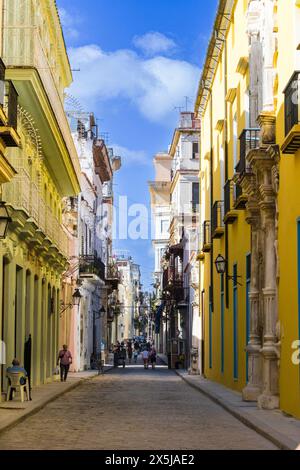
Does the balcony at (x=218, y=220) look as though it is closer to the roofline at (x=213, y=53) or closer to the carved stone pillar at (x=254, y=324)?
the roofline at (x=213, y=53)

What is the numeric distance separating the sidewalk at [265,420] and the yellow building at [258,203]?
1.05ft

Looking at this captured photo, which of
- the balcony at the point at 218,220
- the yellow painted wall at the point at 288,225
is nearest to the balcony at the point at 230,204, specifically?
the balcony at the point at 218,220

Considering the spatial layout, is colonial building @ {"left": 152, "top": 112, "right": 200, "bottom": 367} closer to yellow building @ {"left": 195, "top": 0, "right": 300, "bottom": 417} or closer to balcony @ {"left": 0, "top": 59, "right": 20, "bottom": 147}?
yellow building @ {"left": 195, "top": 0, "right": 300, "bottom": 417}

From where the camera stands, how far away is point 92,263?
156 feet

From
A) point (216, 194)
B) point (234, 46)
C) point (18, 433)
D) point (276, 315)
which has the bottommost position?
point (18, 433)

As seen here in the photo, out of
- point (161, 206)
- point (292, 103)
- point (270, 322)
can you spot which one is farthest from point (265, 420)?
point (161, 206)

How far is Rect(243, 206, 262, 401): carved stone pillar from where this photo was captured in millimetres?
19797

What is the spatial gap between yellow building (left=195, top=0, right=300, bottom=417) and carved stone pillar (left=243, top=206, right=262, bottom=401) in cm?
2

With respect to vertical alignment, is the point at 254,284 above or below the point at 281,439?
above

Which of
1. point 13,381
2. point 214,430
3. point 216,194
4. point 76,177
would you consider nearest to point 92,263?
point 76,177

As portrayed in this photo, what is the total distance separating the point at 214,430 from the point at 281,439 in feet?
8.39

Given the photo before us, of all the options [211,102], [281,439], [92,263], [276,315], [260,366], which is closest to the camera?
[281,439]

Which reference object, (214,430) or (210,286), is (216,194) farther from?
(214,430)

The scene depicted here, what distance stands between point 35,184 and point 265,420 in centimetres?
1163
